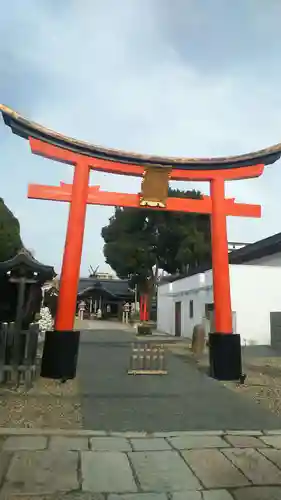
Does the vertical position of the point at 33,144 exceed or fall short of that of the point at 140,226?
it falls short

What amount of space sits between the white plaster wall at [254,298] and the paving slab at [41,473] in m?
15.5

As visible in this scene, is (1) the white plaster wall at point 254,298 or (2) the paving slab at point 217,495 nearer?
(2) the paving slab at point 217,495

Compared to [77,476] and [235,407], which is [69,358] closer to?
[235,407]

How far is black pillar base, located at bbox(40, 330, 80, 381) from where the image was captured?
9203mm

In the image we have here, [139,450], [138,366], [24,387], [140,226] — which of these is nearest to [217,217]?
[138,366]

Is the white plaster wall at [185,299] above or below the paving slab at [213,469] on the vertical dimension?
above

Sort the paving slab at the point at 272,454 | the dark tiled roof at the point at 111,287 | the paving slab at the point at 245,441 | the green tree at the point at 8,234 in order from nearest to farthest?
the paving slab at the point at 272,454 < the paving slab at the point at 245,441 < the green tree at the point at 8,234 < the dark tiled roof at the point at 111,287

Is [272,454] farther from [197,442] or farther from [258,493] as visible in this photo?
Answer: [258,493]

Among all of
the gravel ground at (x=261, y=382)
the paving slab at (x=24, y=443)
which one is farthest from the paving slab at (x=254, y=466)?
the gravel ground at (x=261, y=382)

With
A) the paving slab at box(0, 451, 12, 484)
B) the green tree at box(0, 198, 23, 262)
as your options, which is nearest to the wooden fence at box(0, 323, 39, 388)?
the paving slab at box(0, 451, 12, 484)

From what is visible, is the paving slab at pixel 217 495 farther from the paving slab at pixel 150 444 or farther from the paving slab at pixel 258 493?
the paving slab at pixel 150 444

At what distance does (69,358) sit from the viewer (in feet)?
30.5

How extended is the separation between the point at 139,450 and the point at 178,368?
7503mm

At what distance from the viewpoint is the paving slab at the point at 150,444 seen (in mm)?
4832
